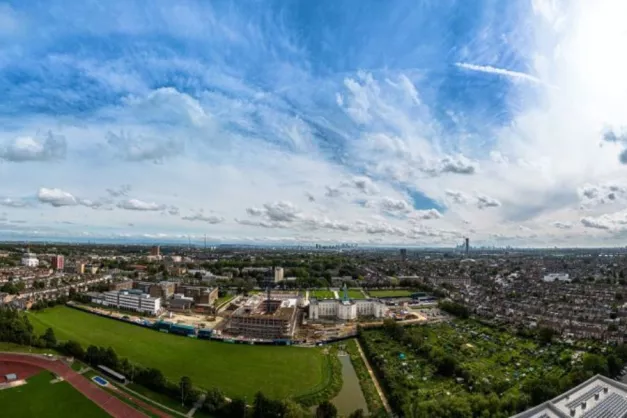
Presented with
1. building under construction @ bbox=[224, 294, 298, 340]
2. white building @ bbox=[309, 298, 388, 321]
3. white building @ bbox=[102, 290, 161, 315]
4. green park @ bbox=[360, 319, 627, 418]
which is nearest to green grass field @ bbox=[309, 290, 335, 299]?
white building @ bbox=[309, 298, 388, 321]

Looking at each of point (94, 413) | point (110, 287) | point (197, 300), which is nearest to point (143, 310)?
point (197, 300)

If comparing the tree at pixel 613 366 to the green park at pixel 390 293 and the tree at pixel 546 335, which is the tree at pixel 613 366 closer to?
the tree at pixel 546 335

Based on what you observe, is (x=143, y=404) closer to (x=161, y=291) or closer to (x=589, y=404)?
(x=589, y=404)

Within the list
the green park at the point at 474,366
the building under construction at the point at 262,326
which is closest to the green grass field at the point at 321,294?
the building under construction at the point at 262,326

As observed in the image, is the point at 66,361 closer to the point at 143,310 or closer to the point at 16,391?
the point at 16,391

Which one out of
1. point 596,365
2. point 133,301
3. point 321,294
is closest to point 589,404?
point 596,365

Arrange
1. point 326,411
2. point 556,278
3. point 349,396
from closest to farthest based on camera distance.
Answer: point 326,411 < point 349,396 < point 556,278
